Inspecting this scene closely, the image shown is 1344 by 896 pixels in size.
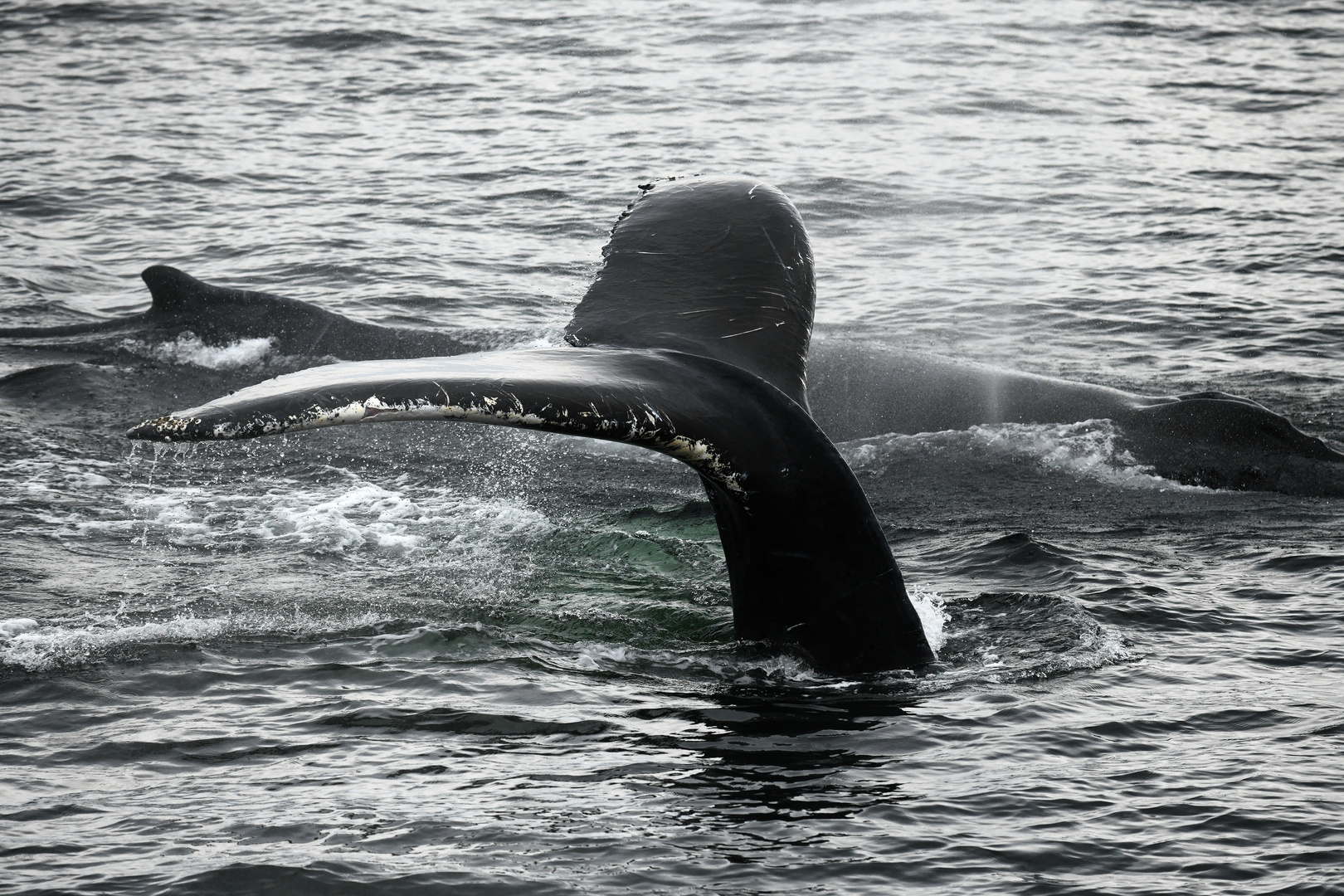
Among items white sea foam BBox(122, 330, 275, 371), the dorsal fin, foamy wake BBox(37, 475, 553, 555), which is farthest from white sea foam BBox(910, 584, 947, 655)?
white sea foam BBox(122, 330, 275, 371)

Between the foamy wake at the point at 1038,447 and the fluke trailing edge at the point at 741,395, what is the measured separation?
13.3ft

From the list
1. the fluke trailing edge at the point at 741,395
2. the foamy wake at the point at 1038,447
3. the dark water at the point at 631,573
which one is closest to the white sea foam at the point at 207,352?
the dark water at the point at 631,573

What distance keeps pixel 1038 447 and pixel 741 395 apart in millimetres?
5377

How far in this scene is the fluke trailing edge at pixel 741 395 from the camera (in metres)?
4.89

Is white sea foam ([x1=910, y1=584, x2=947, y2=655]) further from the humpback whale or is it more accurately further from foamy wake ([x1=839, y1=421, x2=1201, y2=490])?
foamy wake ([x1=839, y1=421, x2=1201, y2=490])

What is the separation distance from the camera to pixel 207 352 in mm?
12258

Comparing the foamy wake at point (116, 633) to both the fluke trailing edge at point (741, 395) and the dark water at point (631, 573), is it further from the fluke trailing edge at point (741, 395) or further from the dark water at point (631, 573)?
the fluke trailing edge at point (741, 395)

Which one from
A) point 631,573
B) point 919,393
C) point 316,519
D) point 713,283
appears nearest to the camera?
point 713,283

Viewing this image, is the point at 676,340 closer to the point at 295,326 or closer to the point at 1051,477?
the point at 1051,477

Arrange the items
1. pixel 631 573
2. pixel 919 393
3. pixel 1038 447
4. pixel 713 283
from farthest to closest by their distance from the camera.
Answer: pixel 919 393 < pixel 1038 447 < pixel 631 573 < pixel 713 283

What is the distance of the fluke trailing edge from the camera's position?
4.89 m

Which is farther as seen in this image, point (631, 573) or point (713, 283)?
point (631, 573)

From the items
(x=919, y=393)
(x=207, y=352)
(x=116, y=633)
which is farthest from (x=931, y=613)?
(x=207, y=352)

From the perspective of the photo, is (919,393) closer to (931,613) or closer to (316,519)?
(931,613)
